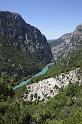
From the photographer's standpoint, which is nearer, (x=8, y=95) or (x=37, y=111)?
(x=8, y=95)

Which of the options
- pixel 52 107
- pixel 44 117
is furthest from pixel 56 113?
pixel 52 107

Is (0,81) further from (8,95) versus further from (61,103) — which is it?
(61,103)

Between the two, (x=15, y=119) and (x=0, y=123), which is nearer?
(x=0, y=123)

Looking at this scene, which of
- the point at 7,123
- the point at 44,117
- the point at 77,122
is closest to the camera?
the point at 7,123

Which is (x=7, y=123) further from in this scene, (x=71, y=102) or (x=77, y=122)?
(x=71, y=102)

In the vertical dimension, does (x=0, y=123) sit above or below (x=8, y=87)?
below

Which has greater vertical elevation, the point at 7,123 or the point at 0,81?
the point at 0,81

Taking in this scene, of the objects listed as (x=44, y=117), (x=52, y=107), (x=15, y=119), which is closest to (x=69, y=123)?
(x=15, y=119)

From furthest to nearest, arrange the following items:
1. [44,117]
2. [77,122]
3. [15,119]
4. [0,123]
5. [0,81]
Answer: [44,117] → [15,119] → [77,122] → [0,123] → [0,81]

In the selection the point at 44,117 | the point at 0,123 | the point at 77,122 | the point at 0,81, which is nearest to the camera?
the point at 0,81
